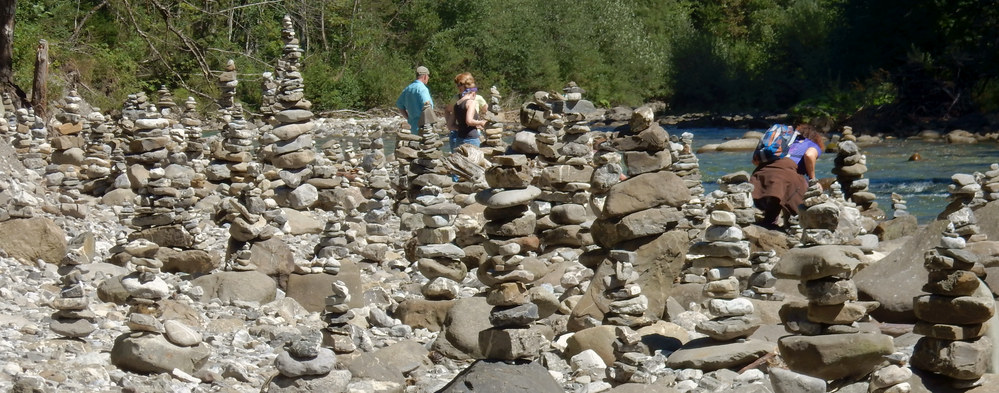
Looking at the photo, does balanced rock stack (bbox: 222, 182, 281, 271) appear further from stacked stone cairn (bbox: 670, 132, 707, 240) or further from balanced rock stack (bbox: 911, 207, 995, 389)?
balanced rock stack (bbox: 911, 207, 995, 389)

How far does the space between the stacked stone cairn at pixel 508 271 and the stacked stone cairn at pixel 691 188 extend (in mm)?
3172

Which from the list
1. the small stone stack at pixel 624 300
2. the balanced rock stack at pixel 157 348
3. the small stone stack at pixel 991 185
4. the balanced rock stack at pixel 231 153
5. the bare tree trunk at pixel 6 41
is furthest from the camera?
the bare tree trunk at pixel 6 41

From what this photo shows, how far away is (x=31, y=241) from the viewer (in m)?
8.38

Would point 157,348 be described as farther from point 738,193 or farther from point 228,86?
point 228,86

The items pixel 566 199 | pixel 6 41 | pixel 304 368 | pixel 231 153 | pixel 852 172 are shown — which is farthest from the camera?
pixel 6 41

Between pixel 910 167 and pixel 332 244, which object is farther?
pixel 910 167

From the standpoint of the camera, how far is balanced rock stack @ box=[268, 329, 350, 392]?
525cm

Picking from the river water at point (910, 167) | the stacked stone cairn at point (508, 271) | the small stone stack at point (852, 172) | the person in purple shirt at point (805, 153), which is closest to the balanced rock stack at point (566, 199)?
the stacked stone cairn at point (508, 271)

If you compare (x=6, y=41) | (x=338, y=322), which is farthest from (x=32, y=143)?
(x=338, y=322)

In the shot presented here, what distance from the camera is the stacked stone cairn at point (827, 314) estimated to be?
5996 mm

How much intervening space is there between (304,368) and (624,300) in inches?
101

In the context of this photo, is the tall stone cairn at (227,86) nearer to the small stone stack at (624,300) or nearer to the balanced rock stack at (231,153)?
the balanced rock stack at (231,153)

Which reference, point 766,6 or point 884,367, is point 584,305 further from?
point 766,6

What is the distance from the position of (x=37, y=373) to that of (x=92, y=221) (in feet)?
22.5
